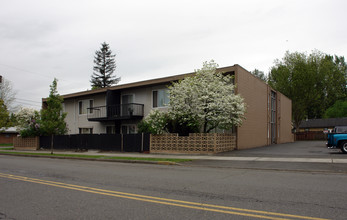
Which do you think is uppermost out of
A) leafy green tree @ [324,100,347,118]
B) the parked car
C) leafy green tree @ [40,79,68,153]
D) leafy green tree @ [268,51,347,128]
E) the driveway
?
leafy green tree @ [268,51,347,128]

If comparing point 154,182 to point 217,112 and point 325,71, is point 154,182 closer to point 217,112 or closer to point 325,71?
point 217,112

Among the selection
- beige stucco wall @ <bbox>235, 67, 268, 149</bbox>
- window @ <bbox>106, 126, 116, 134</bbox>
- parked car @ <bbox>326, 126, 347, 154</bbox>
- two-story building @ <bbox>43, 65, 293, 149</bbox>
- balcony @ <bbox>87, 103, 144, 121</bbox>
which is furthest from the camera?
window @ <bbox>106, 126, 116, 134</bbox>

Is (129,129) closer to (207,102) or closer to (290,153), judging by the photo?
(207,102)

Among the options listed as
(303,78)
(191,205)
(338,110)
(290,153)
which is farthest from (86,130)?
(338,110)

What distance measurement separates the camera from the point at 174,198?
646 cm

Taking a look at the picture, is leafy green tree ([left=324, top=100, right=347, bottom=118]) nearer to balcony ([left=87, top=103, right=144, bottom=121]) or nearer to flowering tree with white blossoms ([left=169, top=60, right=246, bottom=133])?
balcony ([left=87, top=103, right=144, bottom=121])

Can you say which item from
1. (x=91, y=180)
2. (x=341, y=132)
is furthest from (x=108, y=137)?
(x=341, y=132)

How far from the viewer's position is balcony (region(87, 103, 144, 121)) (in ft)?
85.6

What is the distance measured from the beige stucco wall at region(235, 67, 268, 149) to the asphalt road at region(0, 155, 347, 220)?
12792 millimetres

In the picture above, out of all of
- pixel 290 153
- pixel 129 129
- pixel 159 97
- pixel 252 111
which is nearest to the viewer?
pixel 290 153

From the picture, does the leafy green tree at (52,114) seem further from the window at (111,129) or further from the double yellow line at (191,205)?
the double yellow line at (191,205)

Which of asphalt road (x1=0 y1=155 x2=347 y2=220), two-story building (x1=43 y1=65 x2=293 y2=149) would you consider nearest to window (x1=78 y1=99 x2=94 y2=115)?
two-story building (x1=43 y1=65 x2=293 y2=149)

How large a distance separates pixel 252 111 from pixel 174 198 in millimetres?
→ 18677

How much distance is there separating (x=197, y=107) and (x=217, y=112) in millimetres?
1335
